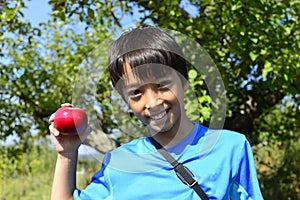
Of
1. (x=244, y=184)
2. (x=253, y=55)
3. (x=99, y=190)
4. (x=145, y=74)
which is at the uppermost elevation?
(x=253, y=55)

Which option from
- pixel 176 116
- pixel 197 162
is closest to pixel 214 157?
pixel 197 162

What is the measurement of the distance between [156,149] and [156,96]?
0.57 feet

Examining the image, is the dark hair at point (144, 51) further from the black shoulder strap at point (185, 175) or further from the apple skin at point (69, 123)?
the black shoulder strap at point (185, 175)

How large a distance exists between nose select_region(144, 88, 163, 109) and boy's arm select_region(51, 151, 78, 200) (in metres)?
0.26

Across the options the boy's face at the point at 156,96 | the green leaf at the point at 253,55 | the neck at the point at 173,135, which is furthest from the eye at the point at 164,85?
the green leaf at the point at 253,55

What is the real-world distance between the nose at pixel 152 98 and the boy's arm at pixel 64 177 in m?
0.26

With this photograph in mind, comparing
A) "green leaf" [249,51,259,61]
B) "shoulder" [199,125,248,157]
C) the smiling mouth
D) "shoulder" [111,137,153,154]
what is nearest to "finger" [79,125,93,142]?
"shoulder" [111,137,153,154]

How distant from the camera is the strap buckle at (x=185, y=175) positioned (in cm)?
144

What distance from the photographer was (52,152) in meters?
8.22

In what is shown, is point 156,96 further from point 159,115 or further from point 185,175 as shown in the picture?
point 185,175

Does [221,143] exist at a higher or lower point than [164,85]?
lower

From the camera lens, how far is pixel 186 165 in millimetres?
1483

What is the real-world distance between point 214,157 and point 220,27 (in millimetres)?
2586

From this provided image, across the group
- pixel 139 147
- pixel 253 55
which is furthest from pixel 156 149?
pixel 253 55
